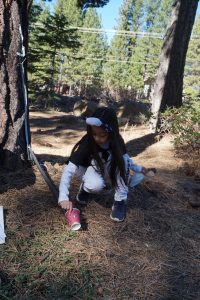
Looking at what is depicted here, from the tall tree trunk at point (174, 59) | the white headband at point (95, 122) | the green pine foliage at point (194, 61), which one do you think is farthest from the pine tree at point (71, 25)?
the white headband at point (95, 122)

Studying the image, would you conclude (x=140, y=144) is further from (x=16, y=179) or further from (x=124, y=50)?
(x=124, y=50)

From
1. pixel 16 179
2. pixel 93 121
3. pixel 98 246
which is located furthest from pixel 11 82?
pixel 98 246

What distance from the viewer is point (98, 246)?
102 inches

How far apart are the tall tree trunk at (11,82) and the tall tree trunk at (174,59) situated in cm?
451

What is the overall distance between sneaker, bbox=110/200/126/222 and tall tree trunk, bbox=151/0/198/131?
4.71 m

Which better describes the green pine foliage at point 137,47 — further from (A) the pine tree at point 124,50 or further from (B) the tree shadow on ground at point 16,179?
(B) the tree shadow on ground at point 16,179

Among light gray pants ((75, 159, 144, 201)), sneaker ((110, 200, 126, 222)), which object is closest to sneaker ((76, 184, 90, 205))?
light gray pants ((75, 159, 144, 201))

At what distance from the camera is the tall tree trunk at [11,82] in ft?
10.4

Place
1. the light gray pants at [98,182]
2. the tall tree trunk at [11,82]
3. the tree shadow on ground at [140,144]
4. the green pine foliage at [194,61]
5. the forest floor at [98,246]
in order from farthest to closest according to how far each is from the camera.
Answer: the green pine foliage at [194,61] → the tree shadow on ground at [140,144] → the tall tree trunk at [11,82] → the light gray pants at [98,182] → the forest floor at [98,246]

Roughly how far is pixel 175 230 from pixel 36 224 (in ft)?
3.84

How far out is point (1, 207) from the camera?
2814 mm

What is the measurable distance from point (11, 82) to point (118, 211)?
5.09 ft

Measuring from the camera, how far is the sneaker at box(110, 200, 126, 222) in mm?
2947

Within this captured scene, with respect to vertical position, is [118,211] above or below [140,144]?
above
